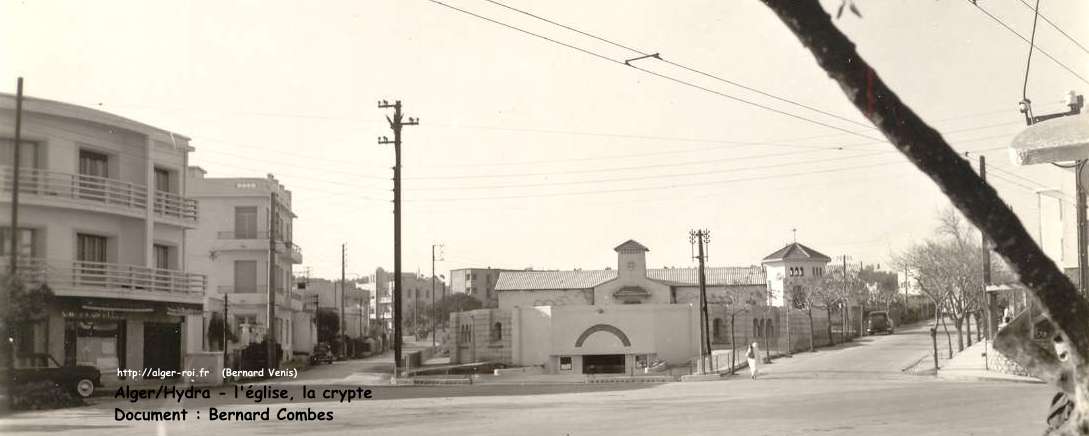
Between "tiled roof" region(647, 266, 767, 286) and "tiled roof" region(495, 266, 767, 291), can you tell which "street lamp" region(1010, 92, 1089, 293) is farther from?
"tiled roof" region(647, 266, 767, 286)

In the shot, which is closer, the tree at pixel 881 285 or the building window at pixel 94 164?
A: the building window at pixel 94 164

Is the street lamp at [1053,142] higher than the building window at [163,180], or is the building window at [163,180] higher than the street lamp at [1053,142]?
the building window at [163,180]

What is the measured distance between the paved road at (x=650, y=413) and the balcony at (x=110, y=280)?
8153 mm

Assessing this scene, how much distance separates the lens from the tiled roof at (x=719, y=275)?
8569 cm

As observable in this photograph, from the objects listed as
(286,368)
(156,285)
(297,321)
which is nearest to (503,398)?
(156,285)

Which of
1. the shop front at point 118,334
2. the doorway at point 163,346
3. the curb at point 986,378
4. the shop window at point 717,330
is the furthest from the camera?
the shop window at point 717,330

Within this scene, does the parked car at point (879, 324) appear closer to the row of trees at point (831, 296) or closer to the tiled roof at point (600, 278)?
the row of trees at point (831, 296)

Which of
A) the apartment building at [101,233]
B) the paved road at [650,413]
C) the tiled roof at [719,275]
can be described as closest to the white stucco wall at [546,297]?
the tiled roof at [719,275]

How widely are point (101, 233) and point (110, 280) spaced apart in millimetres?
1571

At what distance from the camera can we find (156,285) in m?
34.1

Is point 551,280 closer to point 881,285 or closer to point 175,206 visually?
point 881,285

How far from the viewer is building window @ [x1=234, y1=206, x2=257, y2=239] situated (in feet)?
177

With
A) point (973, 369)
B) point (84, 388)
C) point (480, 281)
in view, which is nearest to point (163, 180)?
point (84, 388)

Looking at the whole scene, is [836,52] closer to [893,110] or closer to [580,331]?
[893,110]
